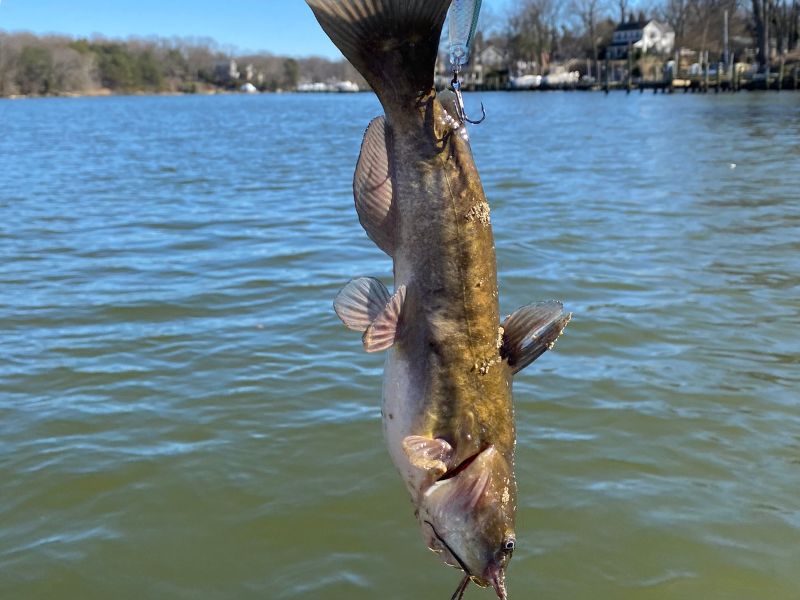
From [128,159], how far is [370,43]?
28.9 meters

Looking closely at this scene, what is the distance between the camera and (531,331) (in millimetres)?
2637

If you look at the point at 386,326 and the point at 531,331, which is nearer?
the point at 386,326

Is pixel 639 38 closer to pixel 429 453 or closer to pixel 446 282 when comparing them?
pixel 446 282

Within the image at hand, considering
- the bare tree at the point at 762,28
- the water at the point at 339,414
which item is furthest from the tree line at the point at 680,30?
the water at the point at 339,414

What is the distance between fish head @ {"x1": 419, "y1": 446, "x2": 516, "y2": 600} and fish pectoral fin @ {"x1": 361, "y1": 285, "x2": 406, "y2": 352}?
0.46 metres

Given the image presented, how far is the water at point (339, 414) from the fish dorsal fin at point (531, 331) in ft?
8.02

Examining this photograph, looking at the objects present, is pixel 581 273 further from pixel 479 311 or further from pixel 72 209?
pixel 72 209

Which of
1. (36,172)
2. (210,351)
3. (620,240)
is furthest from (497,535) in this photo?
(36,172)

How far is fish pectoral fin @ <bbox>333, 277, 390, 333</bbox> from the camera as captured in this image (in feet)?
8.25

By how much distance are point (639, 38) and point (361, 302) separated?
429ft

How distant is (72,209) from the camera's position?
17.7m

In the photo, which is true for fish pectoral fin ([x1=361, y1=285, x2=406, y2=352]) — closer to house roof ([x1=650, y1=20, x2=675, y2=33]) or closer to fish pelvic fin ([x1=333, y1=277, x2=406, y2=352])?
fish pelvic fin ([x1=333, y1=277, x2=406, y2=352])

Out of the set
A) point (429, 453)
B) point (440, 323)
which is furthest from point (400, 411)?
point (440, 323)

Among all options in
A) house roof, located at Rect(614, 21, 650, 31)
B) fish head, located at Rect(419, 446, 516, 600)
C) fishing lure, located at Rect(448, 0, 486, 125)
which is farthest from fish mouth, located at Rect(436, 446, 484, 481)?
house roof, located at Rect(614, 21, 650, 31)
